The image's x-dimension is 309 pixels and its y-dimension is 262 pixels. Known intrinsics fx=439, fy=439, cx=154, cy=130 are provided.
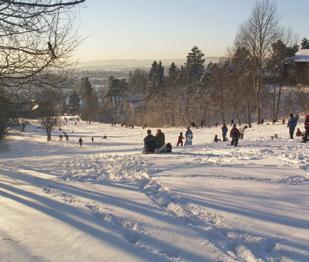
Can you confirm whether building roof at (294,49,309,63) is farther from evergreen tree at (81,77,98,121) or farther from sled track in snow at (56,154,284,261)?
evergreen tree at (81,77,98,121)

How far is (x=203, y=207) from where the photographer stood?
7.93 m

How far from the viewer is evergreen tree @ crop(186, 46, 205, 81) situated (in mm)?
90188

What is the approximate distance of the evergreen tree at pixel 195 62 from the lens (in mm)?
90188

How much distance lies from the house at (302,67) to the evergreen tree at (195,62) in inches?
1108

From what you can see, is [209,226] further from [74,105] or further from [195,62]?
[74,105]

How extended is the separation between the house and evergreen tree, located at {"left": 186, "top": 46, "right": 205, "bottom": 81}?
28.1 metres

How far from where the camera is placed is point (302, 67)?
63.2 metres

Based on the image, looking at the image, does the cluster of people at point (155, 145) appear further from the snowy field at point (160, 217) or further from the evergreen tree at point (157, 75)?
the evergreen tree at point (157, 75)

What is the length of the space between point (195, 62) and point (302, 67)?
31.7 meters

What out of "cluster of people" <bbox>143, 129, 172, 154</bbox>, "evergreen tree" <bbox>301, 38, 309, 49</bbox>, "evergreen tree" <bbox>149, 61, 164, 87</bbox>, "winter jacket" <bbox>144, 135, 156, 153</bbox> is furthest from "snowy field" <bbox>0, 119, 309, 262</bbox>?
"evergreen tree" <bbox>149, 61, 164, 87</bbox>

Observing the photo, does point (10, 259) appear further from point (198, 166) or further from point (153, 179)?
point (198, 166)

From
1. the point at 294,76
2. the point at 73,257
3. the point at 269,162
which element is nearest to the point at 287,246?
the point at 73,257

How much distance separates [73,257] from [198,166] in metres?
7.97

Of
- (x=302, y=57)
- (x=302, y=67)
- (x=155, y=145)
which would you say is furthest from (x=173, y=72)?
(x=155, y=145)
